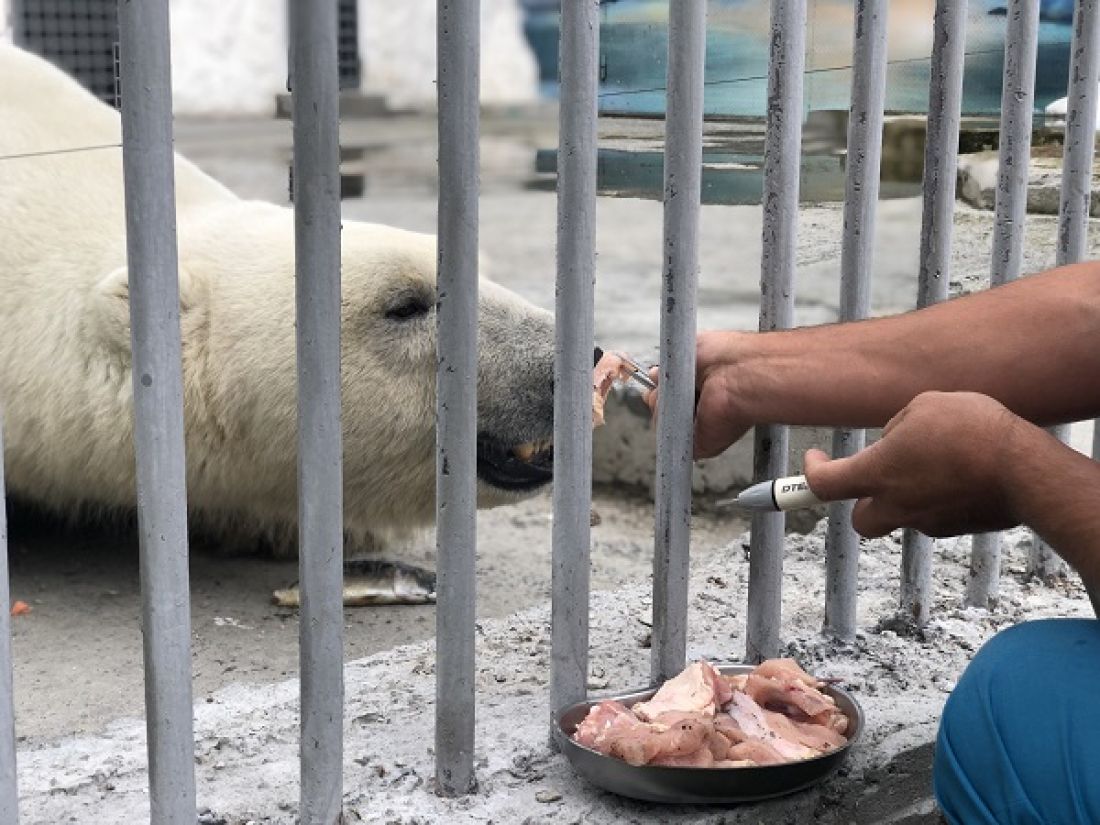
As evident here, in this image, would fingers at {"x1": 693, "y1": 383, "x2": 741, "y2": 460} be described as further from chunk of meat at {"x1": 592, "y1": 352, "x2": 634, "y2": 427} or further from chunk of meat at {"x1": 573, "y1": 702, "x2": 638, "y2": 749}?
chunk of meat at {"x1": 573, "y1": 702, "x2": 638, "y2": 749}

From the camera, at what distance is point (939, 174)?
7.98 feet

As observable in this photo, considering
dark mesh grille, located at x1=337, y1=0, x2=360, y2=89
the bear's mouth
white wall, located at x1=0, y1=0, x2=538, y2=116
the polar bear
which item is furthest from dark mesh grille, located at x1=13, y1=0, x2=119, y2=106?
dark mesh grille, located at x1=337, y1=0, x2=360, y2=89

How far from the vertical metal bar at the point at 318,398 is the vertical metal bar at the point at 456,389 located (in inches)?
5.8

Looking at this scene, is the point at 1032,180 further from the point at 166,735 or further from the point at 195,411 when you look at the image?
the point at 166,735

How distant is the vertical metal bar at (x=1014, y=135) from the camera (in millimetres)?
2504

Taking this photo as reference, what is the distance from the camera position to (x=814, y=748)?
2.04 meters

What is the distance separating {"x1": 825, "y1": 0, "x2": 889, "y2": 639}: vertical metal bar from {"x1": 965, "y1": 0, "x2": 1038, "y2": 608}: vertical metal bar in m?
0.27

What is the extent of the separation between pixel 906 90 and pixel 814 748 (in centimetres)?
114

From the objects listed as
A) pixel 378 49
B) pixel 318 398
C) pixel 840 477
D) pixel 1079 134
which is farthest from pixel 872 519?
pixel 378 49

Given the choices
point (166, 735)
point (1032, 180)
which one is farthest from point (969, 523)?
point (1032, 180)

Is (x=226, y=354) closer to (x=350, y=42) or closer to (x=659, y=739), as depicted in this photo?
(x=659, y=739)

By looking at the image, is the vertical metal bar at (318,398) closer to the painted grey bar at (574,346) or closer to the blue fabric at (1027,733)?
the painted grey bar at (574,346)

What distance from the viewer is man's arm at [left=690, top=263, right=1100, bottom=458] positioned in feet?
7.09

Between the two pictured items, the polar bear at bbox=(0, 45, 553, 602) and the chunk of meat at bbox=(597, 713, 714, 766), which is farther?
the polar bear at bbox=(0, 45, 553, 602)
